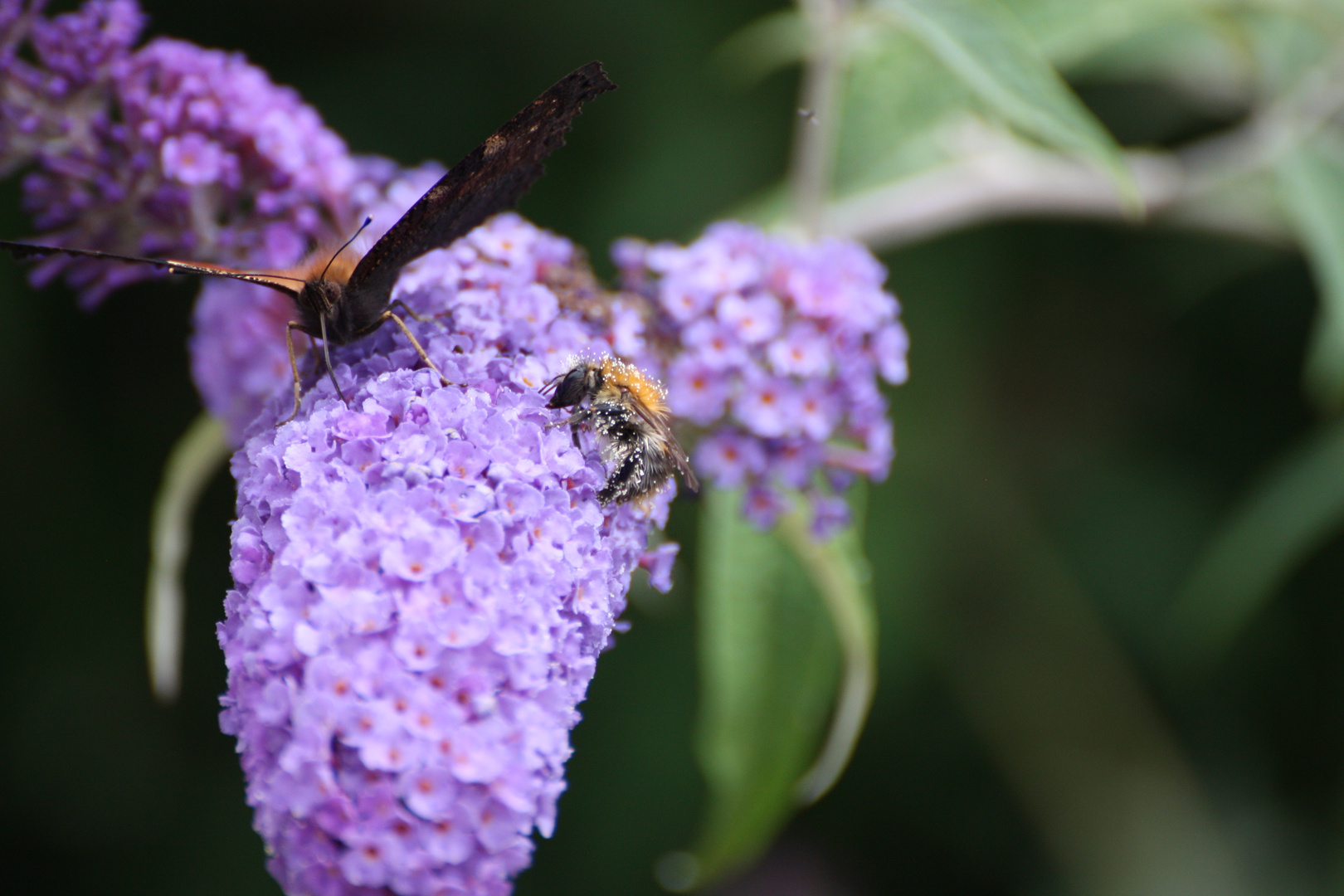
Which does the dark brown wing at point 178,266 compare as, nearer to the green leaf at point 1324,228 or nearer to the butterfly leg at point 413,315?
the butterfly leg at point 413,315

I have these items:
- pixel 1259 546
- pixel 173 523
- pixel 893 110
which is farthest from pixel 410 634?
pixel 1259 546

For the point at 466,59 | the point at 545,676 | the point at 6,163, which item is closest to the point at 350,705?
the point at 545,676

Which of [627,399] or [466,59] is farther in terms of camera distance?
[466,59]

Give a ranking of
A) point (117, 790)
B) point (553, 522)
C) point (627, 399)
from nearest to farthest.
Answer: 1. point (553, 522)
2. point (627, 399)
3. point (117, 790)

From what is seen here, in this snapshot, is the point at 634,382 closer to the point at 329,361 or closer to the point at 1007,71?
the point at 329,361

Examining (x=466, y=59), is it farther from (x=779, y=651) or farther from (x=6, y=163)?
(x=779, y=651)

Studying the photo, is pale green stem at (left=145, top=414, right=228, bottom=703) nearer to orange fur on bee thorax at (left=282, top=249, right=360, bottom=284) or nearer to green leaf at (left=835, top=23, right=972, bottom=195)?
orange fur on bee thorax at (left=282, top=249, right=360, bottom=284)

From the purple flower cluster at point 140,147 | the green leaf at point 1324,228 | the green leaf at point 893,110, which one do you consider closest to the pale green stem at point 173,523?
the purple flower cluster at point 140,147
